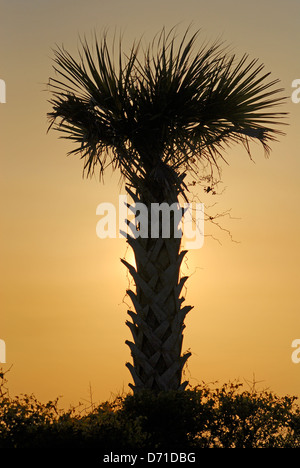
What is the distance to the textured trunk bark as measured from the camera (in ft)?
39.1

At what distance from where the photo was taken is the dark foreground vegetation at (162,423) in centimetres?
1027

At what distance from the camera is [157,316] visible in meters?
11.9

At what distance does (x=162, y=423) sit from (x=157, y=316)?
1.72 meters

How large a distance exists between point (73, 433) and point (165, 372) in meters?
2.18

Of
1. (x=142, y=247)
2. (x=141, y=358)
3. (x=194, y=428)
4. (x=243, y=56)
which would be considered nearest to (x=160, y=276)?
(x=142, y=247)

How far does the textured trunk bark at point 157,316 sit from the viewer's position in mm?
11906

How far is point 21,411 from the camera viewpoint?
10.7 metres

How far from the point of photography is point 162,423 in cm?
1127

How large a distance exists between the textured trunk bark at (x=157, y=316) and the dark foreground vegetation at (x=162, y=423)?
42 cm

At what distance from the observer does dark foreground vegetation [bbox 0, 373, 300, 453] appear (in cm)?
1027

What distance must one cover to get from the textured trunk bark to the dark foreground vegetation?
16.6 inches
